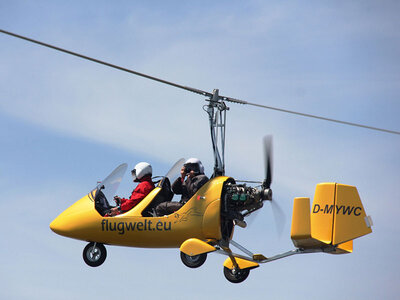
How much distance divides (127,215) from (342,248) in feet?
19.7

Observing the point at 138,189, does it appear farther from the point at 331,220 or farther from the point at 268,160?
the point at 331,220

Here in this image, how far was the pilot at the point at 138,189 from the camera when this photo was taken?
22.5 meters

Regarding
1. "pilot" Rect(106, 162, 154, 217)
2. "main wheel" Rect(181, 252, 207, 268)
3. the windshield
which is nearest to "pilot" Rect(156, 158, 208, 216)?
"pilot" Rect(106, 162, 154, 217)

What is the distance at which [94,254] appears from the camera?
23156mm

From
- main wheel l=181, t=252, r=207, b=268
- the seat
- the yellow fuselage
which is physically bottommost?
main wheel l=181, t=252, r=207, b=268

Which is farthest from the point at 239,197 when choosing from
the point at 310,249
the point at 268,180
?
the point at 310,249

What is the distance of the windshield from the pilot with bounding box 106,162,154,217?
531mm

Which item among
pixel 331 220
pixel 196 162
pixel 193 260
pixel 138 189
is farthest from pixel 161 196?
pixel 331 220

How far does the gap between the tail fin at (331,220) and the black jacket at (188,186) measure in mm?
2712

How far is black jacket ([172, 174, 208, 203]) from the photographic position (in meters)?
21.6

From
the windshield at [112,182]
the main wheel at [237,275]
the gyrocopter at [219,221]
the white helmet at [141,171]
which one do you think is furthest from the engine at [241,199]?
the windshield at [112,182]

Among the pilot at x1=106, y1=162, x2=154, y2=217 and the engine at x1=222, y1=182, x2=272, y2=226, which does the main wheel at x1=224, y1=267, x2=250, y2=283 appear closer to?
the engine at x1=222, y1=182, x2=272, y2=226

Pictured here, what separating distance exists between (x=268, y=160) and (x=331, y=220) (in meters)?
2.27

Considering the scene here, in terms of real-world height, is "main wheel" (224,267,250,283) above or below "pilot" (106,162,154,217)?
below
